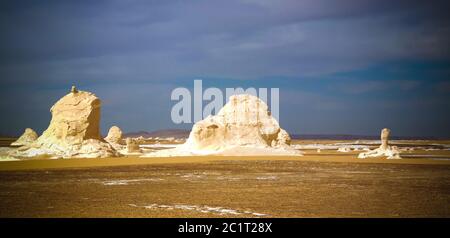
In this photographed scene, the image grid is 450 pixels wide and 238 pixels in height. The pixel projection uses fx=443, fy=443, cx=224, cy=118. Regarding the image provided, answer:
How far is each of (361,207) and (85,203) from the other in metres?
7.07

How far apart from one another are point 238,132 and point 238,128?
0.44 meters

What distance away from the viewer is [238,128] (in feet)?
146

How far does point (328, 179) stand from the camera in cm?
1864

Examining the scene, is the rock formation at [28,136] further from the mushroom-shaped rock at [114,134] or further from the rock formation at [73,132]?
the rock formation at [73,132]

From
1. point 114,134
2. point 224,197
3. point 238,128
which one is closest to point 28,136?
point 114,134

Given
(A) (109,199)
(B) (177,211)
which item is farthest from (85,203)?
(B) (177,211)

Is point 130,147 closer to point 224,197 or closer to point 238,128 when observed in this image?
point 238,128

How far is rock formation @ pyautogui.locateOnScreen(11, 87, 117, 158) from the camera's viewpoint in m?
36.1

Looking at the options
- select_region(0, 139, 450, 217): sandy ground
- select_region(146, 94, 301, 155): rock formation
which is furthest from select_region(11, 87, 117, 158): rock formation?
select_region(0, 139, 450, 217): sandy ground

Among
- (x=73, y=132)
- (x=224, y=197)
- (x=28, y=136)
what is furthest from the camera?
(x=28, y=136)

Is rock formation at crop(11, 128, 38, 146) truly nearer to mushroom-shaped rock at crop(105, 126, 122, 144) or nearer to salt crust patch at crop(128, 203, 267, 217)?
mushroom-shaped rock at crop(105, 126, 122, 144)

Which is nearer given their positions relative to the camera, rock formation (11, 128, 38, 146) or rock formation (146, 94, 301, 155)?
rock formation (146, 94, 301, 155)

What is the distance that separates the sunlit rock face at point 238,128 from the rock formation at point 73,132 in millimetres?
8993
